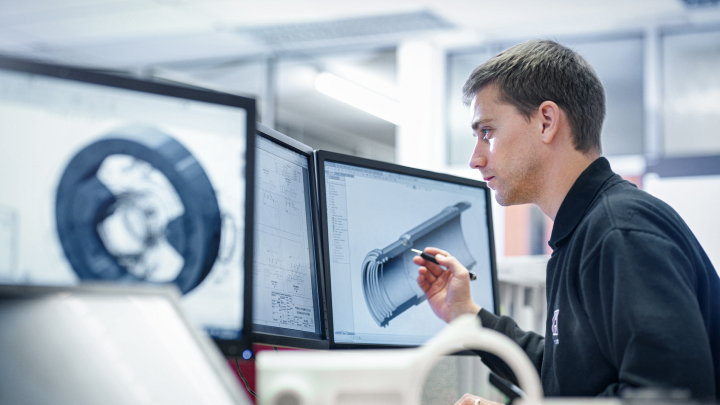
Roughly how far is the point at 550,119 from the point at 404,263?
0.39m

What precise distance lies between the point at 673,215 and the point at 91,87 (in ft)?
2.80

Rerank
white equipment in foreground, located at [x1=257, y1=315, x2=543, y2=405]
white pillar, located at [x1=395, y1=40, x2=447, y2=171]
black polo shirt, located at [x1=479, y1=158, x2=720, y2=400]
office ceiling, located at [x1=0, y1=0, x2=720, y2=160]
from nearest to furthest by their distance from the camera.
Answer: white equipment in foreground, located at [x1=257, y1=315, x2=543, y2=405] → black polo shirt, located at [x1=479, y1=158, x2=720, y2=400] → office ceiling, located at [x1=0, y1=0, x2=720, y2=160] → white pillar, located at [x1=395, y1=40, x2=447, y2=171]

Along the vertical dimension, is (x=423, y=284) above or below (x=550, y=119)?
below

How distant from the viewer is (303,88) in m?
5.02

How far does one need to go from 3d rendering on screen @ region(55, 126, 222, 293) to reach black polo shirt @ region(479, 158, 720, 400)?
0.56 metres

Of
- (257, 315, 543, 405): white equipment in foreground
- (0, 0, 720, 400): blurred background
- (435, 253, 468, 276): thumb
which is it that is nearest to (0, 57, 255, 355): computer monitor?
(257, 315, 543, 405): white equipment in foreground

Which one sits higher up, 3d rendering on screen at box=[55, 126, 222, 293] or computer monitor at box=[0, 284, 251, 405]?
3d rendering on screen at box=[55, 126, 222, 293]

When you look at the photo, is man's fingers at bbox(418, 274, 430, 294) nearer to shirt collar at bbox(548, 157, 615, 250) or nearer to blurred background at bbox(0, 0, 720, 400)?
shirt collar at bbox(548, 157, 615, 250)

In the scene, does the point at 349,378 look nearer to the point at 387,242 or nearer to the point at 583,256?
the point at 583,256

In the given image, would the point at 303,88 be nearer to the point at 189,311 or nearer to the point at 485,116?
the point at 485,116

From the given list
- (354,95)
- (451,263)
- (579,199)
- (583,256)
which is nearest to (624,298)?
(583,256)

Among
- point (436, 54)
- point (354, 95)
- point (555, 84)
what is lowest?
point (555, 84)

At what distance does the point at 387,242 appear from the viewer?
132cm

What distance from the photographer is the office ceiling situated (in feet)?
12.3
